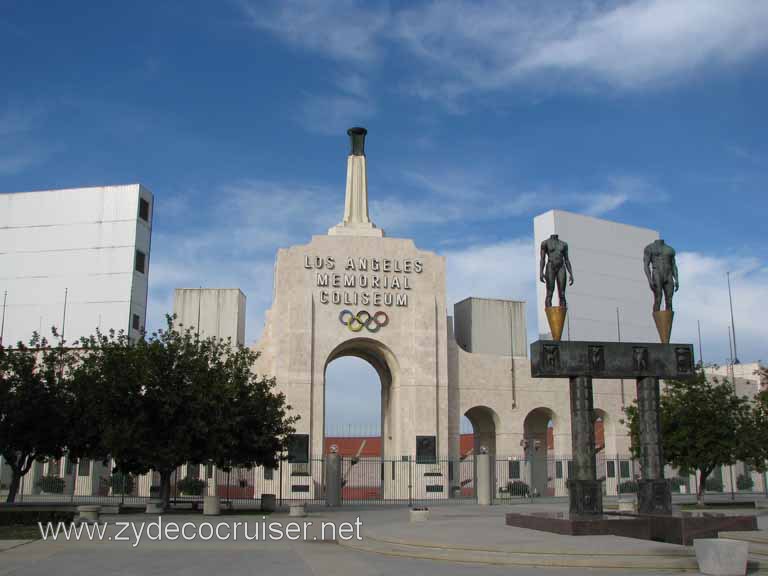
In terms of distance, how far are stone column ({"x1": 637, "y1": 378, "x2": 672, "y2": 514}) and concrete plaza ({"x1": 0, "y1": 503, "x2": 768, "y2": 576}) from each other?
3.61 meters

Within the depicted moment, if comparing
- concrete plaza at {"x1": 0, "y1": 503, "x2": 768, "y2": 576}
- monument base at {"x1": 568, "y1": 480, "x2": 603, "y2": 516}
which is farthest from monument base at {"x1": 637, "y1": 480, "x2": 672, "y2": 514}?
concrete plaza at {"x1": 0, "y1": 503, "x2": 768, "y2": 576}

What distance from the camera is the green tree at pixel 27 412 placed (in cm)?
3198

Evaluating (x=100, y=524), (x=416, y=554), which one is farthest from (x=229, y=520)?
(x=416, y=554)

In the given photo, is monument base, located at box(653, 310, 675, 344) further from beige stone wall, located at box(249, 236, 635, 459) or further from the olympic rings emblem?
the olympic rings emblem

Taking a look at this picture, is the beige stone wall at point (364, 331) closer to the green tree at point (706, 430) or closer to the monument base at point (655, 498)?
the green tree at point (706, 430)

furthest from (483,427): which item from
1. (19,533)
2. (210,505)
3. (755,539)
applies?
(19,533)

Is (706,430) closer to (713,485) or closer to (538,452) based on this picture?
(538,452)

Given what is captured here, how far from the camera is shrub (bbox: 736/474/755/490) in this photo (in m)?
60.6

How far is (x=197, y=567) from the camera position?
1584 centimetres

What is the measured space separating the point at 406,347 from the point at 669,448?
16.9 meters

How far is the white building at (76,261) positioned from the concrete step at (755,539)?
4262cm

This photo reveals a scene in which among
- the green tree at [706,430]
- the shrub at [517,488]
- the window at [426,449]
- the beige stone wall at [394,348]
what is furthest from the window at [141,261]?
the green tree at [706,430]

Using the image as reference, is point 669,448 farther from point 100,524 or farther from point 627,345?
point 100,524

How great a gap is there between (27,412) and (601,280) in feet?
135
